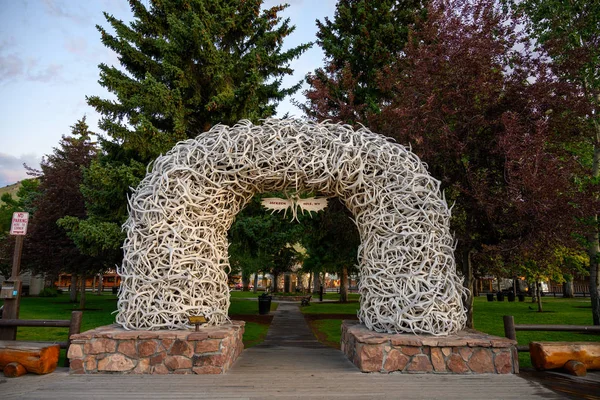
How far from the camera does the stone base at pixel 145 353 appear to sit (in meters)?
5.80

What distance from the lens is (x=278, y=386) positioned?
17.4 feet

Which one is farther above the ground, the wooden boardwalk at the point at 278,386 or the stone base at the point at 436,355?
the stone base at the point at 436,355

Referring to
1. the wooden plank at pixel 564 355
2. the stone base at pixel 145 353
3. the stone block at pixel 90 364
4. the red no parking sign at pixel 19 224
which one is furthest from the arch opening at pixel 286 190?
the red no parking sign at pixel 19 224

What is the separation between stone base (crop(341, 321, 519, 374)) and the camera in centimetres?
580

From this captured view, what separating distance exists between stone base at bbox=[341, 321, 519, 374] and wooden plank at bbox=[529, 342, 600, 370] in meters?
0.92

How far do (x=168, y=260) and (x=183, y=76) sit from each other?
793 cm

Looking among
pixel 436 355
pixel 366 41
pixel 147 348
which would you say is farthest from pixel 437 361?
pixel 366 41

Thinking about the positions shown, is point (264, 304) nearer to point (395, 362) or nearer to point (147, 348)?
point (147, 348)

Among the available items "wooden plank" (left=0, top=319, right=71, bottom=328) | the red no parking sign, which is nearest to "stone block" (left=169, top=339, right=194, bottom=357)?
"wooden plank" (left=0, top=319, right=71, bottom=328)

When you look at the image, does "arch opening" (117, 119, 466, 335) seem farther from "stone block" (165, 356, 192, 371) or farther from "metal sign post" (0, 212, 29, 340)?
"metal sign post" (0, 212, 29, 340)

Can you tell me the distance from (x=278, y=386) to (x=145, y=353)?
79.7 inches

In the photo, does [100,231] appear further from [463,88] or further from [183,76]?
[463,88]

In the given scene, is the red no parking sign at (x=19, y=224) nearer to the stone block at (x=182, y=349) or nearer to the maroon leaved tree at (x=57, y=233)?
the stone block at (x=182, y=349)

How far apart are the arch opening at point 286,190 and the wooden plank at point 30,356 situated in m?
1.10
